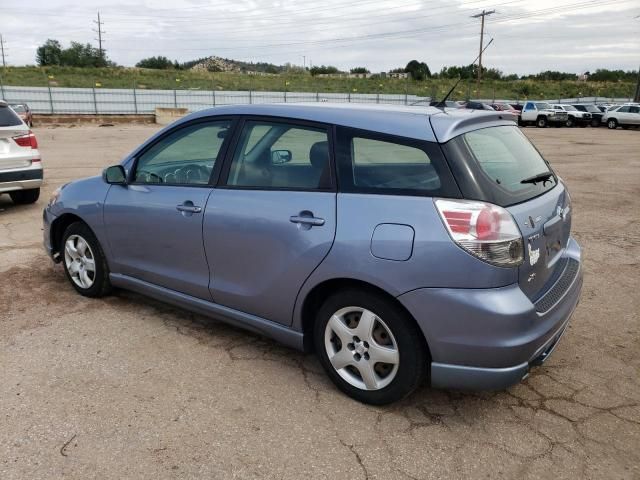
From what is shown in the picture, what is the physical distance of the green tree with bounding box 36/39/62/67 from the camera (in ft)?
272

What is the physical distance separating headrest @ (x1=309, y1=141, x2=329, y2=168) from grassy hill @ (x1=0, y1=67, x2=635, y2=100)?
122 feet

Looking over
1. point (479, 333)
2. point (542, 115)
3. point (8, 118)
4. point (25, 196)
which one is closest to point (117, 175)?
point (479, 333)

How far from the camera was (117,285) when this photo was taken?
429cm

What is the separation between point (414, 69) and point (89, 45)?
51.5m

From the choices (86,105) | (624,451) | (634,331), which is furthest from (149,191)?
(86,105)

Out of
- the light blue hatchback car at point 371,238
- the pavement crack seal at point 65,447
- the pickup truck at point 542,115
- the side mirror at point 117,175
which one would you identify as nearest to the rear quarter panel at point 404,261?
the light blue hatchback car at point 371,238

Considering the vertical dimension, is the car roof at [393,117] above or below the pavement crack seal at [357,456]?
above

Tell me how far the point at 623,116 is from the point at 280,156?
1340 inches

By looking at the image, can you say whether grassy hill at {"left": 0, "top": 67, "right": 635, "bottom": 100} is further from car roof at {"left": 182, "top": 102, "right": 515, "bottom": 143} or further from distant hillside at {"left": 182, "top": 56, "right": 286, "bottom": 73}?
distant hillside at {"left": 182, "top": 56, "right": 286, "bottom": 73}

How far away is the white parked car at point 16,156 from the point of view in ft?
23.4

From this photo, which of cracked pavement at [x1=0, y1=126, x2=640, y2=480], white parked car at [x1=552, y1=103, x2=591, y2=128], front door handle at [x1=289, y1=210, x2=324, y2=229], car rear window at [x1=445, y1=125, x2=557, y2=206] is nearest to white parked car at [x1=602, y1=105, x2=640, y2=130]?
white parked car at [x1=552, y1=103, x2=591, y2=128]

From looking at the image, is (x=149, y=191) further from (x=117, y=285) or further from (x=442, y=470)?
(x=442, y=470)

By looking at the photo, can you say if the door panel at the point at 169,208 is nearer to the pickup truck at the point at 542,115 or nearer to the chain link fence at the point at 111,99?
the chain link fence at the point at 111,99

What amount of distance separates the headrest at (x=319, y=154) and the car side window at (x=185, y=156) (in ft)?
2.29
